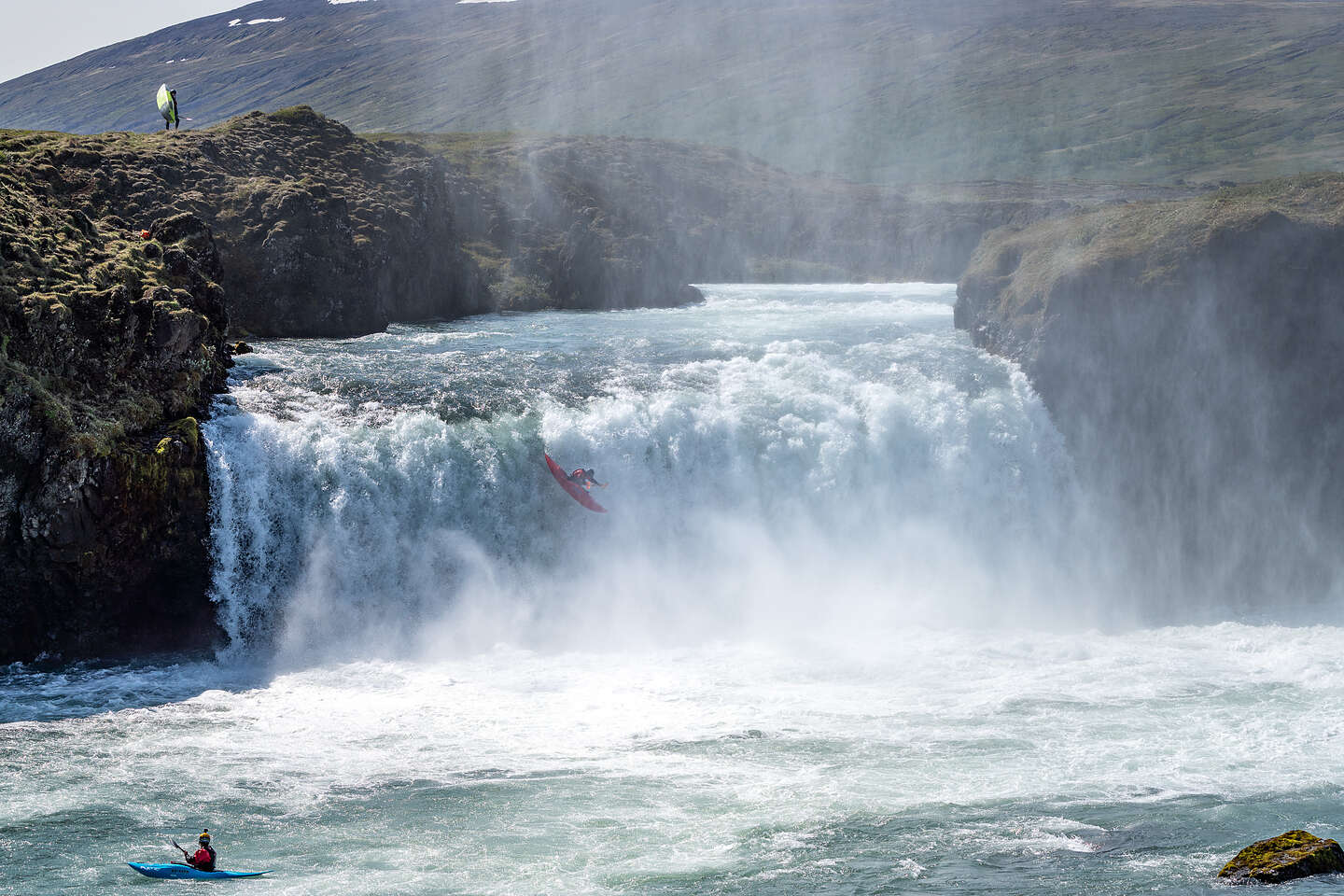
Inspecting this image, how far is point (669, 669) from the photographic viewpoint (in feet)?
92.2

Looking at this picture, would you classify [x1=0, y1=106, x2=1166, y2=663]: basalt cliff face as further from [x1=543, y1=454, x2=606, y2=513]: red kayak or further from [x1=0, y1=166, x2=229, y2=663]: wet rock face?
[x1=543, y1=454, x2=606, y2=513]: red kayak

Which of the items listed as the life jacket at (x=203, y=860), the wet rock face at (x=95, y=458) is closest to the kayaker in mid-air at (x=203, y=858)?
the life jacket at (x=203, y=860)

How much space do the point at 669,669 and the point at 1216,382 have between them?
67.1ft

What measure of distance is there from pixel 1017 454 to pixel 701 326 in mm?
21041

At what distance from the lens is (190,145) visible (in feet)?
181

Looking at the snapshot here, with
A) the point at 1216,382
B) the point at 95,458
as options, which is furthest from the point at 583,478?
the point at 1216,382

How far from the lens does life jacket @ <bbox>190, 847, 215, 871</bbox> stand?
1700 cm

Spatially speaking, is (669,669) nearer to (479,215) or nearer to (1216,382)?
(1216,382)

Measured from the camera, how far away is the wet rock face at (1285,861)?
1602cm

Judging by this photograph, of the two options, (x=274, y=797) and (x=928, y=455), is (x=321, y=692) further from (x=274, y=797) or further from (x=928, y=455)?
(x=928, y=455)

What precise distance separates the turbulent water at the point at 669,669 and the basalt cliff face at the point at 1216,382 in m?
1.82

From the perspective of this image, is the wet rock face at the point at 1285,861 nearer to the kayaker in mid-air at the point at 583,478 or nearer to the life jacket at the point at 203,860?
the life jacket at the point at 203,860

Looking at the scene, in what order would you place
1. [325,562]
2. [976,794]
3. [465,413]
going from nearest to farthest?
[976,794] → [325,562] → [465,413]

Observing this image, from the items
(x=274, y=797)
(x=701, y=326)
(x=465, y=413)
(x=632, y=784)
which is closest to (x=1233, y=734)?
(x=632, y=784)
